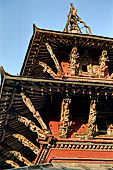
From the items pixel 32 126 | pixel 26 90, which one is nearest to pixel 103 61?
pixel 26 90

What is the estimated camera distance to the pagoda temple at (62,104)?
9.44 metres

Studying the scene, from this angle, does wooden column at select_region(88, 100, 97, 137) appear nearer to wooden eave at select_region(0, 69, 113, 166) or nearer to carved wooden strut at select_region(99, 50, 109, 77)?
wooden eave at select_region(0, 69, 113, 166)

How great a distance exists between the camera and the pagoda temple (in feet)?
31.0

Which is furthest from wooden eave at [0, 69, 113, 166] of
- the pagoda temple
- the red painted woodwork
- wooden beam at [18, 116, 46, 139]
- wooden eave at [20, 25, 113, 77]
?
wooden eave at [20, 25, 113, 77]

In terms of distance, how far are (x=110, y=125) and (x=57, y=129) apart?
2.43m

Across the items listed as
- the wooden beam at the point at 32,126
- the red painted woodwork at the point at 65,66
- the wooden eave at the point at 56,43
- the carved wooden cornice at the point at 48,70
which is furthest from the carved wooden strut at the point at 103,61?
the wooden beam at the point at 32,126

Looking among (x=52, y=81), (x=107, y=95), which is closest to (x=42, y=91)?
(x=52, y=81)

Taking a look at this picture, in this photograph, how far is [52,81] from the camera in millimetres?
9398

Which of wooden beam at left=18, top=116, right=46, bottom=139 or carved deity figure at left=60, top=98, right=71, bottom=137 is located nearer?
wooden beam at left=18, top=116, right=46, bottom=139

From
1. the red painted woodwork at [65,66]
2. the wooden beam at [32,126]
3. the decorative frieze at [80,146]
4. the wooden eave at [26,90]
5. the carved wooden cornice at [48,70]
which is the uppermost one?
the red painted woodwork at [65,66]

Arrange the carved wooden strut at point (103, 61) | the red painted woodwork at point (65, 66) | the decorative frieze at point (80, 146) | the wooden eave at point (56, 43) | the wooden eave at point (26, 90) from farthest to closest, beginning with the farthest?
the red painted woodwork at point (65, 66), the carved wooden strut at point (103, 61), the wooden eave at point (56, 43), the decorative frieze at point (80, 146), the wooden eave at point (26, 90)

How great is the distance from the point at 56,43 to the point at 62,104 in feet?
12.4

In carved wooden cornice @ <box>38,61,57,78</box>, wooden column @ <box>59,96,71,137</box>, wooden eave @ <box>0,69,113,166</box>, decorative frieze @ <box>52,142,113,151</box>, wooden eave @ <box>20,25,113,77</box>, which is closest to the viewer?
wooden eave @ <box>0,69,113,166</box>

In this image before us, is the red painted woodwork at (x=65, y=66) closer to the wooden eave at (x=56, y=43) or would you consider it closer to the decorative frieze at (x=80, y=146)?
the wooden eave at (x=56, y=43)
